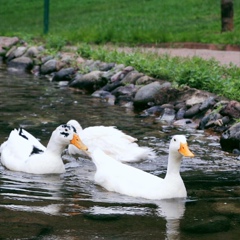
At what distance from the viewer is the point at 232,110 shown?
439 inches

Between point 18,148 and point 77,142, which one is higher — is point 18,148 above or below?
below

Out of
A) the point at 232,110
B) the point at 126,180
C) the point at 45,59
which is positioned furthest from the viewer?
the point at 45,59

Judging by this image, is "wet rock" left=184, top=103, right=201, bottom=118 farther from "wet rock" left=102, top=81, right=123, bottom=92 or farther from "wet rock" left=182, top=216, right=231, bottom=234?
"wet rock" left=182, top=216, right=231, bottom=234

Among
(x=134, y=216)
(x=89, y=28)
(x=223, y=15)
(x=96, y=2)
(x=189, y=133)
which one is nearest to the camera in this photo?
(x=134, y=216)

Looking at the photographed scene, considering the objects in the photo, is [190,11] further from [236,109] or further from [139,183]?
[139,183]

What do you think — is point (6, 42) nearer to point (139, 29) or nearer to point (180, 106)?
point (139, 29)

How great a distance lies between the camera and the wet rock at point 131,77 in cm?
1411

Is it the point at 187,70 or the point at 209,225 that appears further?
the point at 187,70

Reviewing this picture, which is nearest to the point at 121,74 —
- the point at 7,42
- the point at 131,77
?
the point at 131,77

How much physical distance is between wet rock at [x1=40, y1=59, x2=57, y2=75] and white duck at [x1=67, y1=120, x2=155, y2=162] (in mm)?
7589

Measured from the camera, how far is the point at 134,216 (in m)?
6.98

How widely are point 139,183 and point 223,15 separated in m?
11.8

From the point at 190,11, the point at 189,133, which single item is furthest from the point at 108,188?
the point at 190,11

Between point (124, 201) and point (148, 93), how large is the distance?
5.72 m
